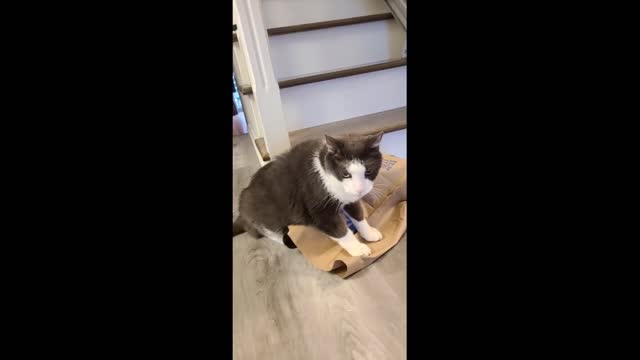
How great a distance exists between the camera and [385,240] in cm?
126

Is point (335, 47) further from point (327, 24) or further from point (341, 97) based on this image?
point (341, 97)

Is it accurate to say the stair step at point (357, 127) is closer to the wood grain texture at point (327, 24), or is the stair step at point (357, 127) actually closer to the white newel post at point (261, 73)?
the white newel post at point (261, 73)

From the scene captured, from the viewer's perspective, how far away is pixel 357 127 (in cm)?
164

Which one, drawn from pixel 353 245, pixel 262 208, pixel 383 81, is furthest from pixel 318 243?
pixel 383 81

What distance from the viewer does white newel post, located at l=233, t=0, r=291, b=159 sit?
49.4 inches

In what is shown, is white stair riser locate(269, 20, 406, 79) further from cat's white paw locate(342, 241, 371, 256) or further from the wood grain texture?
cat's white paw locate(342, 241, 371, 256)

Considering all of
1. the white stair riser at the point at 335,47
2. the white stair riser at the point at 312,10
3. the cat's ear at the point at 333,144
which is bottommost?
the cat's ear at the point at 333,144

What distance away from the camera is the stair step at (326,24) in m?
1.59

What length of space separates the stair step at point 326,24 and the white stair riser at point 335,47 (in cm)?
2

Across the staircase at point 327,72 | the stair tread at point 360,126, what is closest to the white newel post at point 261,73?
the staircase at point 327,72

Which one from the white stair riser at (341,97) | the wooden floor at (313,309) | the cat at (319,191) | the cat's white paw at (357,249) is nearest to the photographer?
the wooden floor at (313,309)

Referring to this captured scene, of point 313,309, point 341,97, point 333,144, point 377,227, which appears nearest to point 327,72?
point 341,97

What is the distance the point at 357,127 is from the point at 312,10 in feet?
2.52

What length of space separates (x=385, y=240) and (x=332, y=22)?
1.20 m
